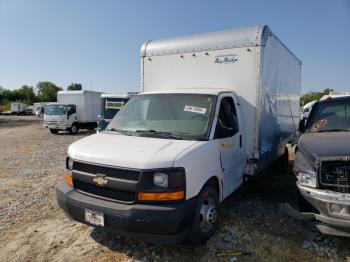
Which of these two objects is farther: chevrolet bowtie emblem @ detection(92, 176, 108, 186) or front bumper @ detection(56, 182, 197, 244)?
chevrolet bowtie emblem @ detection(92, 176, 108, 186)

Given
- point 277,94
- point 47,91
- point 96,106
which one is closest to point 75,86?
point 47,91

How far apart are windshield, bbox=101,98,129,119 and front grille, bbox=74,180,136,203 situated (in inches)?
507

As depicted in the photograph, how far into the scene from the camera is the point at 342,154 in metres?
3.73

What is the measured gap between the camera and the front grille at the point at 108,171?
3.51m

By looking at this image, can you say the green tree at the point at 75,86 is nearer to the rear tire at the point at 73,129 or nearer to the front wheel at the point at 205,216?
the rear tire at the point at 73,129

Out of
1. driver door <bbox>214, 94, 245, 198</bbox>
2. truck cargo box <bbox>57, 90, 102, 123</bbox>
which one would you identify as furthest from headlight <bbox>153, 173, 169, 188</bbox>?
truck cargo box <bbox>57, 90, 102, 123</bbox>

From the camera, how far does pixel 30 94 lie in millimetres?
95938

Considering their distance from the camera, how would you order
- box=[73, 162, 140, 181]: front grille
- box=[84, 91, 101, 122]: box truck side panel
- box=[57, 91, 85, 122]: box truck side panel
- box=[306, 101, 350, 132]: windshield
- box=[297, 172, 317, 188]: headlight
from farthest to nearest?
box=[84, 91, 101, 122]: box truck side panel → box=[57, 91, 85, 122]: box truck side panel → box=[306, 101, 350, 132]: windshield → box=[297, 172, 317, 188]: headlight → box=[73, 162, 140, 181]: front grille

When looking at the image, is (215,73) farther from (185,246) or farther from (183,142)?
(185,246)

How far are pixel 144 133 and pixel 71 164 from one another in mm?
1081

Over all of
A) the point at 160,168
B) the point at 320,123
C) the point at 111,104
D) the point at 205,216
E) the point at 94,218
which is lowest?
the point at 205,216

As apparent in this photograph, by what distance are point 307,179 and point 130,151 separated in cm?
233

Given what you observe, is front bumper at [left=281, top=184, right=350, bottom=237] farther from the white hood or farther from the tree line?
the tree line

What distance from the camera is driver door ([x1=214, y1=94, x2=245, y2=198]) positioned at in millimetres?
4546
